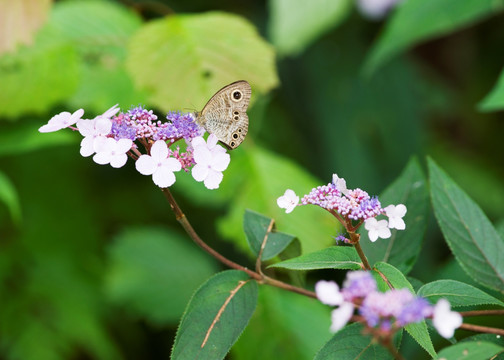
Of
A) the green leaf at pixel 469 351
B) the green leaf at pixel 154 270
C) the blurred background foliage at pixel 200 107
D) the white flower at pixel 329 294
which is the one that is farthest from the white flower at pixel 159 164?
the green leaf at pixel 154 270

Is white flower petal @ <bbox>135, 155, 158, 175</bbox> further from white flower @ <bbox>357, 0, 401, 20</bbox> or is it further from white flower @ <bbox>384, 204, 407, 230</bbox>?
white flower @ <bbox>357, 0, 401, 20</bbox>

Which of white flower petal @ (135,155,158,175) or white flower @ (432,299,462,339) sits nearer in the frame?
white flower @ (432,299,462,339)

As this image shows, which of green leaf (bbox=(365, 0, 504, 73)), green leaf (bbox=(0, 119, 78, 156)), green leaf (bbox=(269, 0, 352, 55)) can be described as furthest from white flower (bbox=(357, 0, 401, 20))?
green leaf (bbox=(0, 119, 78, 156))

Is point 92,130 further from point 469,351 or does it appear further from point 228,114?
point 469,351

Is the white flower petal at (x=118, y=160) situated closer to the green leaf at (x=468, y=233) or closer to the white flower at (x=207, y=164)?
the white flower at (x=207, y=164)

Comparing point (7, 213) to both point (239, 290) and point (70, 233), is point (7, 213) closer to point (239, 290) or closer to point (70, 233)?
point (70, 233)

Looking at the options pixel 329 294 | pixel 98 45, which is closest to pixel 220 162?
pixel 329 294

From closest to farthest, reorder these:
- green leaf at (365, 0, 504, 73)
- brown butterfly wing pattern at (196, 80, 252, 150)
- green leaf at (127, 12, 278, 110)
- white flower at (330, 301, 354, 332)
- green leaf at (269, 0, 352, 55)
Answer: white flower at (330, 301, 354, 332) → brown butterfly wing pattern at (196, 80, 252, 150) → green leaf at (127, 12, 278, 110) → green leaf at (365, 0, 504, 73) → green leaf at (269, 0, 352, 55)
